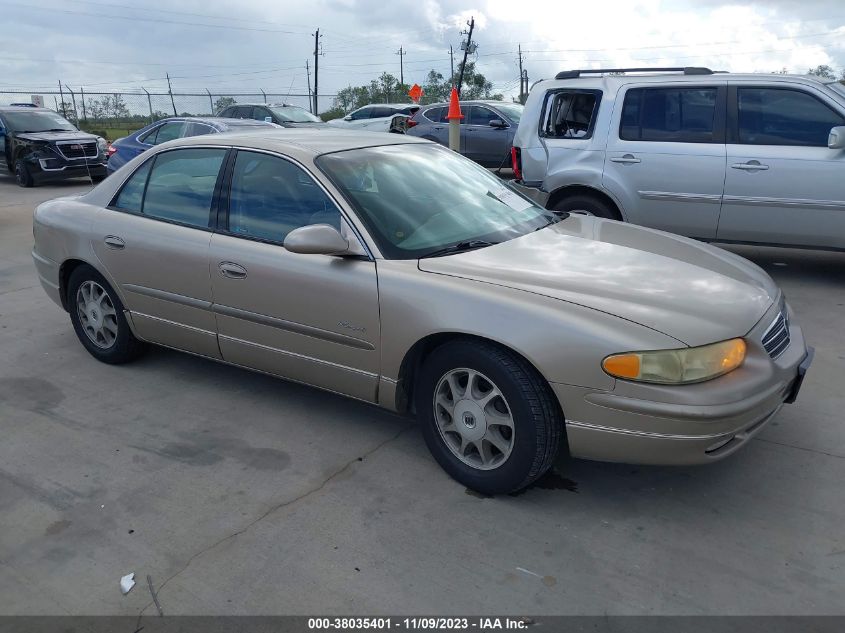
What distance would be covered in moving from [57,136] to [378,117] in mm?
8814

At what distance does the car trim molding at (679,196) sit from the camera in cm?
660

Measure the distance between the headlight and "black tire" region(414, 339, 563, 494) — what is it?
324mm

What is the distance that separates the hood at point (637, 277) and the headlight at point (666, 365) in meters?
0.06

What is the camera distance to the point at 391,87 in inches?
1809

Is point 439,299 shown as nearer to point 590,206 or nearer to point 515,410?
point 515,410

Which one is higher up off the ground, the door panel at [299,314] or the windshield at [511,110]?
the windshield at [511,110]

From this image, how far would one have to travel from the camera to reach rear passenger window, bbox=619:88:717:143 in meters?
6.63

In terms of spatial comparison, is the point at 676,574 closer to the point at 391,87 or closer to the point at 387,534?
the point at 387,534

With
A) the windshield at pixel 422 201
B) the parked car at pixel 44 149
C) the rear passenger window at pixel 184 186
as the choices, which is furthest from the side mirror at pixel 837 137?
the parked car at pixel 44 149

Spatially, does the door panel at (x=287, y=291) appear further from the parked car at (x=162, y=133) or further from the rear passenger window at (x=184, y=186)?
the parked car at (x=162, y=133)

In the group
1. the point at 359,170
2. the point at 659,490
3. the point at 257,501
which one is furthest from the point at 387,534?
the point at 359,170
